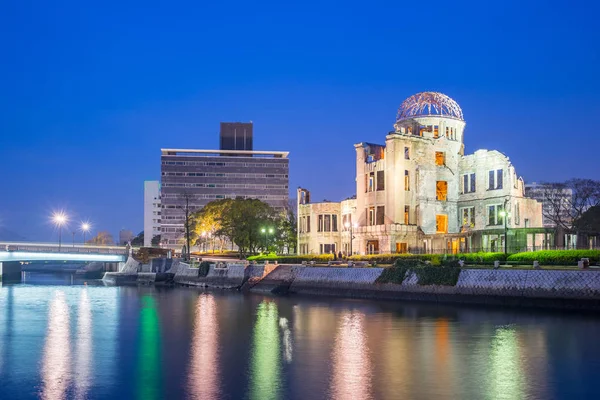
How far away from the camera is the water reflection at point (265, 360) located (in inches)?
938

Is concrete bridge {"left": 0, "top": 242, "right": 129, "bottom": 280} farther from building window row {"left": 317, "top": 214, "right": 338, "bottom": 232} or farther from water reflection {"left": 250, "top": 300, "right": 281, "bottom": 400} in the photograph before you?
water reflection {"left": 250, "top": 300, "right": 281, "bottom": 400}

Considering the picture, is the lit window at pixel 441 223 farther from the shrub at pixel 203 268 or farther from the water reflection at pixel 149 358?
the water reflection at pixel 149 358

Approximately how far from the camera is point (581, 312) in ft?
145

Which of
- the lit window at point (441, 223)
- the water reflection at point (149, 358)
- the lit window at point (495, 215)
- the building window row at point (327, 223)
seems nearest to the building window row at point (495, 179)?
the lit window at point (495, 215)

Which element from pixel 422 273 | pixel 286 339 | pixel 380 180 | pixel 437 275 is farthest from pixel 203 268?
pixel 286 339

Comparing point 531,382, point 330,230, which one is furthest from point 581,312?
point 330,230

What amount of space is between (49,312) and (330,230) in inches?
1874

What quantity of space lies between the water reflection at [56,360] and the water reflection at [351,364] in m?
9.76

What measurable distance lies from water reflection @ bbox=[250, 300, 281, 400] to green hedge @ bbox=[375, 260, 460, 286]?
1545cm

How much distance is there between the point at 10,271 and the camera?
12862cm

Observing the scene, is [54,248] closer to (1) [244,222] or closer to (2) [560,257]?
(1) [244,222]

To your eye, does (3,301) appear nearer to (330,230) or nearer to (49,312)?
(49,312)

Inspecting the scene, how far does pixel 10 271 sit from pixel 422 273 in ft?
317

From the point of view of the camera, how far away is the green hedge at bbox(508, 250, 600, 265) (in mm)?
49750
